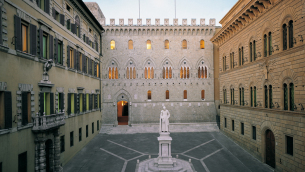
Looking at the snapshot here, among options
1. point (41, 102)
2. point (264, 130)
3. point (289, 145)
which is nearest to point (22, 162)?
point (41, 102)

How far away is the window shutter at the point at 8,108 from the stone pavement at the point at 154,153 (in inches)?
304

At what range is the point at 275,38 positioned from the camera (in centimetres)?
1590

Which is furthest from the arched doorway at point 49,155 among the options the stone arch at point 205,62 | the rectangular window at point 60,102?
the stone arch at point 205,62

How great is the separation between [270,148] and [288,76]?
6530 millimetres

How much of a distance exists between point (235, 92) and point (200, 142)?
7.73 metres

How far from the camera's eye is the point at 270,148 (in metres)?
16.8

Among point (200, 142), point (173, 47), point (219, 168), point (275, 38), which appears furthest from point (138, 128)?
point (275, 38)

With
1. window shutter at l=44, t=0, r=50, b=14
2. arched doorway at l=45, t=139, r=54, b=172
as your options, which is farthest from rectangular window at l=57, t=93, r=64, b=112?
window shutter at l=44, t=0, r=50, b=14

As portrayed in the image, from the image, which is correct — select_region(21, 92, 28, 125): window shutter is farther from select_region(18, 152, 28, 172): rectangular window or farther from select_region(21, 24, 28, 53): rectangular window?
select_region(21, 24, 28, 53): rectangular window

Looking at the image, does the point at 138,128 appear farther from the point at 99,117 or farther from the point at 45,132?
the point at 45,132

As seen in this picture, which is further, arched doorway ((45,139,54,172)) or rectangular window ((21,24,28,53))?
arched doorway ((45,139,54,172))

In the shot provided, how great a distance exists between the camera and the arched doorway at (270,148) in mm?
16453

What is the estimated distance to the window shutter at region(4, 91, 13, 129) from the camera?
1073cm

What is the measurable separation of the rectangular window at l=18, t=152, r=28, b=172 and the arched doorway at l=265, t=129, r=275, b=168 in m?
18.5
